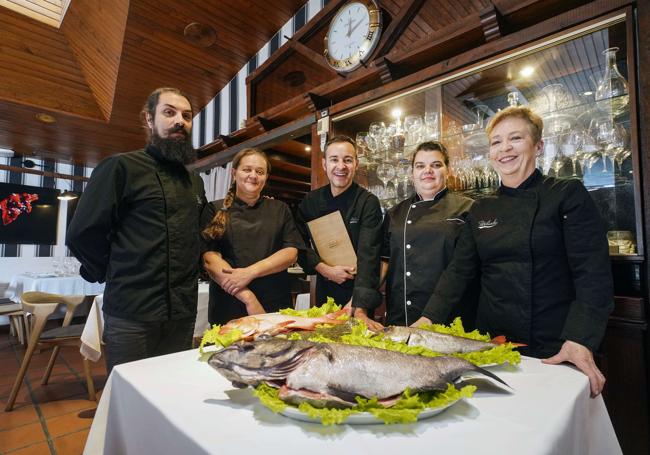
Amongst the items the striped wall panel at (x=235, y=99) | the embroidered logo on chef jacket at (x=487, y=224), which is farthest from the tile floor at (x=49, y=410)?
the striped wall panel at (x=235, y=99)

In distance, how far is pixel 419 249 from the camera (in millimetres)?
1804

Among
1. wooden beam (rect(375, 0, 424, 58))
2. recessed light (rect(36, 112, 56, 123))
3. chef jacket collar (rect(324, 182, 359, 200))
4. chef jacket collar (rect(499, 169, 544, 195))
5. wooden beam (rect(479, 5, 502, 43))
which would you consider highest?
recessed light (rect(36, 112, 56, 123))

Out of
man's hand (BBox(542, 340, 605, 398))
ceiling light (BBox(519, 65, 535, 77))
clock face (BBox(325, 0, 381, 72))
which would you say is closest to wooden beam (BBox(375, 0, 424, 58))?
clock face (BBox(325, 0, 381, 72))

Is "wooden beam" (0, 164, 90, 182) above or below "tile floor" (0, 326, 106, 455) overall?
above

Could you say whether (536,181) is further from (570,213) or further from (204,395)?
(204,395)

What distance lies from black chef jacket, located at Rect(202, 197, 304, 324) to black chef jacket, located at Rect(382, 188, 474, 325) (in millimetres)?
582

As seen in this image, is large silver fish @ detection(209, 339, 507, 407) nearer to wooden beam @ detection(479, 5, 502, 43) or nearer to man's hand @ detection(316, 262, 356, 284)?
man's hand @ detection(316, 262, 356, 284)

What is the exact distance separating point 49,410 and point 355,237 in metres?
2.90

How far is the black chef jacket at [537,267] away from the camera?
47.9 inches

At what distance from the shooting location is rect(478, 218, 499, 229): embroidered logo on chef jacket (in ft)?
4.91

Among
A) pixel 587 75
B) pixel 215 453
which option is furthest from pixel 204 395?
pixel 587 75

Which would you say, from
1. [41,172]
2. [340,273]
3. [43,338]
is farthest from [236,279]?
[41,172]

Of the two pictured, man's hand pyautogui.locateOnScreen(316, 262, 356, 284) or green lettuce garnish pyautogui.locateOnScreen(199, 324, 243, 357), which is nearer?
green lettuce garnish pyautogui.locateOnScreen(199, 324, 243, 357)

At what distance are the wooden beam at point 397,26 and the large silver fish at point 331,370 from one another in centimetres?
251
